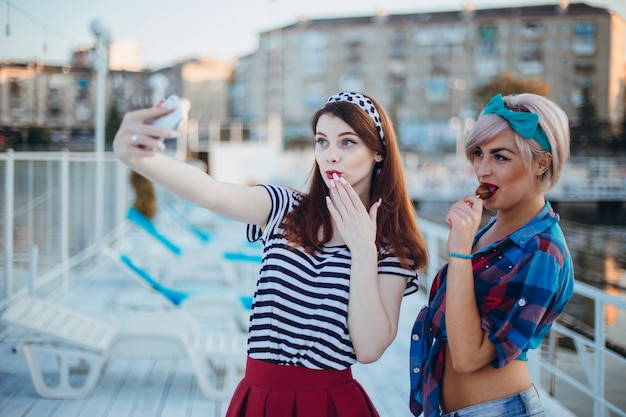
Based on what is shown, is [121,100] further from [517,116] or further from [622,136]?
[622,136]

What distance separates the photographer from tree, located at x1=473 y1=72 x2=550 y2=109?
48903mm

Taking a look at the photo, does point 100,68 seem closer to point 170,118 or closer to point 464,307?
point 170,118

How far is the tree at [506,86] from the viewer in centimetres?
4890

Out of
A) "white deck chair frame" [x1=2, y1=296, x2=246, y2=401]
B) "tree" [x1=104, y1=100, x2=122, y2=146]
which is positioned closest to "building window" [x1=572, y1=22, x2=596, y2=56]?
"tree" [x1=104, y1=100, x2=122, y2=146]

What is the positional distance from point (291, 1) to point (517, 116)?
49881mm

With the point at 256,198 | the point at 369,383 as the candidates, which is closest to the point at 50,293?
the point at 369,383

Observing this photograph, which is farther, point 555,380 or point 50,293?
point 50,293

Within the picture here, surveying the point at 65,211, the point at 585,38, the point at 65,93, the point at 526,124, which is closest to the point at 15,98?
the point at 65,211

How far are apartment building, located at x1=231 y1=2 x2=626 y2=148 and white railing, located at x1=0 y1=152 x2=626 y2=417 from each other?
42.5 m

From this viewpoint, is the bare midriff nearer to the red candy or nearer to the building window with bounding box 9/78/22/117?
the red candy

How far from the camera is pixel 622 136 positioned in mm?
47094

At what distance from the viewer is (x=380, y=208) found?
164cm

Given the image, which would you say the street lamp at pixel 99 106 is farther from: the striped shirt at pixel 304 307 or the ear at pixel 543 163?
the ear at pixel 543 163

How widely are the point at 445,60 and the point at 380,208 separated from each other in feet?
172
